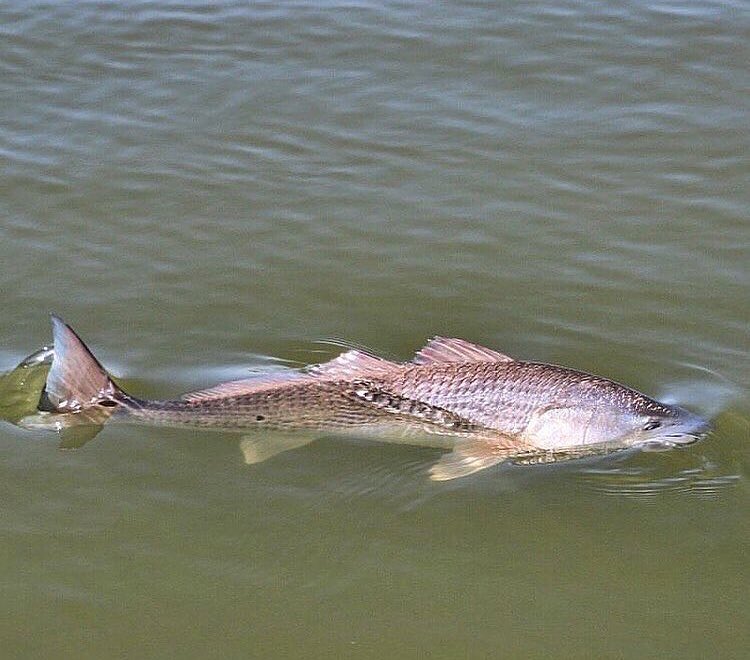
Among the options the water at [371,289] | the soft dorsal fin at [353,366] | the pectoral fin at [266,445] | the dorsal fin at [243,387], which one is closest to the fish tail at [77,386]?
the water at [371,289]

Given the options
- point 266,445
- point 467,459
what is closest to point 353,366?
point 266,445

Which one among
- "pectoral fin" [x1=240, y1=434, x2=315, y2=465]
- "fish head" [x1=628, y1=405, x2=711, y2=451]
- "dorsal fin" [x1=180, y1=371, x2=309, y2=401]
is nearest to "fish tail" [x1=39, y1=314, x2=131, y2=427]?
"dorsal fin" [x1=180, y1=371, x2=309, y2=401]

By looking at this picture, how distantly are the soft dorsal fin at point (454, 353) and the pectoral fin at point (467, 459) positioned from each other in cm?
42

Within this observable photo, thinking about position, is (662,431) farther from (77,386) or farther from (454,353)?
(77,386)

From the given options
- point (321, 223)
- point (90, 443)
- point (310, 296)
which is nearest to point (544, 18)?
point (321, 223)

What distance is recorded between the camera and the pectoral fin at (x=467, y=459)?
19.7ft

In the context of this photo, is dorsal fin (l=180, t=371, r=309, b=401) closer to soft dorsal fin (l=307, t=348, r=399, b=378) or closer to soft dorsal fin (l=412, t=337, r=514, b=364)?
soft dorsal fin (l=307, t=348, r=399, b=378)

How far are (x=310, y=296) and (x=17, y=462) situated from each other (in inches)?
85.2

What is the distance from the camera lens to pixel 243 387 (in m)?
6.32

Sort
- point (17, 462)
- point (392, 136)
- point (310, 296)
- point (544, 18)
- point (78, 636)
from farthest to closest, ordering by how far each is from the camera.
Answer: point (544, 18) < point (392, 136) < point (310, 296) < point (17, 462) < point (78, 636)

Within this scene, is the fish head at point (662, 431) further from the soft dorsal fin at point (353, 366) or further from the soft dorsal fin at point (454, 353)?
the soft dorsal fin at point (353, 366)

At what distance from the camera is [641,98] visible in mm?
10164

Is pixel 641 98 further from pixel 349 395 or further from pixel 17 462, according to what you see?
pixel 17 462

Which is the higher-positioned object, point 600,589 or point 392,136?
point 392,136
